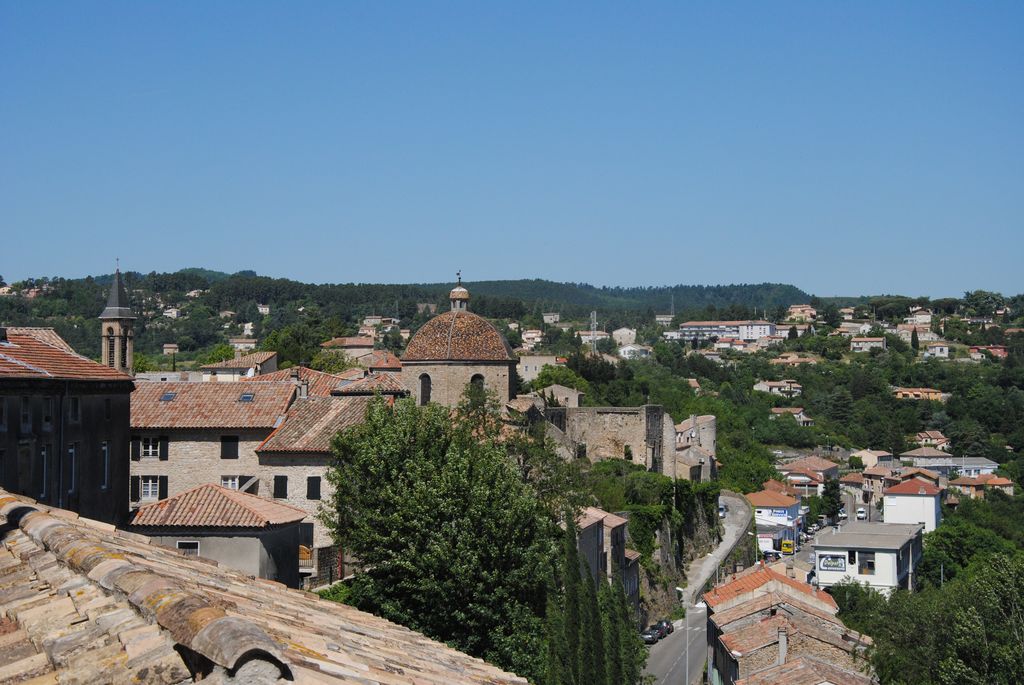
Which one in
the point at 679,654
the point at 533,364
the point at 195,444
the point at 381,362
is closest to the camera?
the point at 195,444

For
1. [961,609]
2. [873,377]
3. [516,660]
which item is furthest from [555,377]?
[873,377]

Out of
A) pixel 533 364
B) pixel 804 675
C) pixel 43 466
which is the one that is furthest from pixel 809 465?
pixel 43 466

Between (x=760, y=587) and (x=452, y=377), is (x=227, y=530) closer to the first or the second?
(x=760, y=587)

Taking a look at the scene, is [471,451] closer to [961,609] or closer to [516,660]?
[516,660]

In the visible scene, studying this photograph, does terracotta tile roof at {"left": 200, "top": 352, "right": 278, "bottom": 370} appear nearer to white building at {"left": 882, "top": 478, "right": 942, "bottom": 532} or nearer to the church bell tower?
the church bell tower

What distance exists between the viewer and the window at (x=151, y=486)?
37.1 meters

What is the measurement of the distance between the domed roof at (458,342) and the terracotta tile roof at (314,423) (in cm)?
871

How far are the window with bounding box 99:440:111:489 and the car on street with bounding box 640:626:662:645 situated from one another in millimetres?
24950

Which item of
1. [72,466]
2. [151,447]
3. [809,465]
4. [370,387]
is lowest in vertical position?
[809,465]

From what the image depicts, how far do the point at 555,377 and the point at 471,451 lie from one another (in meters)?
56.8

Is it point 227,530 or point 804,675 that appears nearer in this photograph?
point 227,530

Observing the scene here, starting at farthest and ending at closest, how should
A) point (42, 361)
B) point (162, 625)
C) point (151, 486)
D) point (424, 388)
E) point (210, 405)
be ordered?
point (424, 388) < point (210, 405) < point (151, 486) < point (42, 361) < point (162, 625)

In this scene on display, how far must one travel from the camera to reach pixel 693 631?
48906 millimetres

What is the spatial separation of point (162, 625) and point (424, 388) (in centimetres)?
4207
